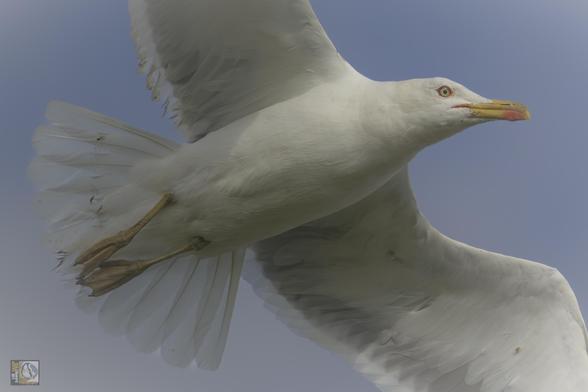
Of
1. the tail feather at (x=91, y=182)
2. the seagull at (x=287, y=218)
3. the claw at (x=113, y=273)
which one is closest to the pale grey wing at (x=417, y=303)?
the seagull at (x=287, y=218)

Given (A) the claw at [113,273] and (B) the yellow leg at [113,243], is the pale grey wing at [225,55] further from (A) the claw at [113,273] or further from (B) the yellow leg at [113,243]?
(A) the claw at [113,273]

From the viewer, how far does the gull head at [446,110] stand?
13.3 feet

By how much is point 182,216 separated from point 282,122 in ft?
1.93

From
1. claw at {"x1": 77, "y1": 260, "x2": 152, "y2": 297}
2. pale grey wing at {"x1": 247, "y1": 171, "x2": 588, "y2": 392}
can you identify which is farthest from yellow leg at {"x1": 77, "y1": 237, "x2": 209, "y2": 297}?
pale grey wing at {"x1": 247, "y1": 171, "x2": 588, "y2": 392}

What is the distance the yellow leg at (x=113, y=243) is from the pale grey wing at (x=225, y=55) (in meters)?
0.40

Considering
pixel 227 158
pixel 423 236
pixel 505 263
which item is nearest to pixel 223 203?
pixel 227 158

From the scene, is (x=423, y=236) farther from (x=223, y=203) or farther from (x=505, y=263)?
(x=223, y=203)

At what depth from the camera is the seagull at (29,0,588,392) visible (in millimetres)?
4215

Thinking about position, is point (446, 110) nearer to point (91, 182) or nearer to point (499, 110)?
point (499, 110)

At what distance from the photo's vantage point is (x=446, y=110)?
160 inches

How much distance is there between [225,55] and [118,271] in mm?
1047

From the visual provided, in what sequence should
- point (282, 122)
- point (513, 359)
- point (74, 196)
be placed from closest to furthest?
point (282, 122), point (74, 196), point (513, 359)

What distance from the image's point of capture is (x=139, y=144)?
455 centimetres

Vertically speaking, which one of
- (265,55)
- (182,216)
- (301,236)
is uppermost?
(265,55)
